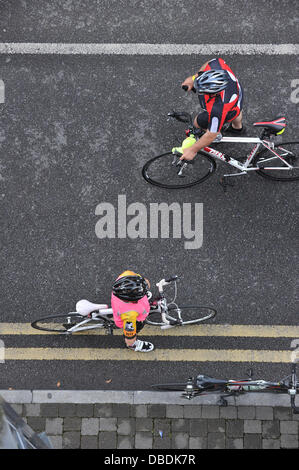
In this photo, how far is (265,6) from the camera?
7.84 metres

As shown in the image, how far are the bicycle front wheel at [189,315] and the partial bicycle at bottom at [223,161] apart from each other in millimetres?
1898

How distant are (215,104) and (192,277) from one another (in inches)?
101

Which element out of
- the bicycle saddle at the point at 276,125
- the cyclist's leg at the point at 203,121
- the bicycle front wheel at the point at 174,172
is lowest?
the bicycle front wheel at the point at 174,172

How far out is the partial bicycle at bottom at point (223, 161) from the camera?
281 inches

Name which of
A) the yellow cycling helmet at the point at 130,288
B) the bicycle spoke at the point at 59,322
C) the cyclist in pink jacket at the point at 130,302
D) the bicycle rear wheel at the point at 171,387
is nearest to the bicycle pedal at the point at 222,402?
the bicycle rear wheel at the point at 171,387

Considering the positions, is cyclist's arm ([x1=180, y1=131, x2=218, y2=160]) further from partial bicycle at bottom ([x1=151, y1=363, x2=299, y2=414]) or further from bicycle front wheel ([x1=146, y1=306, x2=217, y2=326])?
partial bicycle at bottom ([x1=151, y1=363, x2=299, y2=414])

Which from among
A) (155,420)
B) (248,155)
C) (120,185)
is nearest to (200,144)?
(248,155)

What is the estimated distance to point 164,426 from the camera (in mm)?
6832

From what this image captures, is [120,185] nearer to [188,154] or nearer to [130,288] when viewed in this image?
[188,154]

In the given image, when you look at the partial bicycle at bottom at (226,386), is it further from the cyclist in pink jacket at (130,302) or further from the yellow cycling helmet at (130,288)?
the yellow cycling helmet at (130,288)

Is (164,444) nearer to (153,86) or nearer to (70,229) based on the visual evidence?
(70,229)

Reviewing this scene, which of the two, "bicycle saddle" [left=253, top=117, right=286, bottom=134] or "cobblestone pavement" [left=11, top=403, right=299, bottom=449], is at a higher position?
"bicycle saddle" [left=253, top=117, right=286, bottom=134]

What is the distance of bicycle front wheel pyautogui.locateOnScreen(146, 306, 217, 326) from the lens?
280 inches

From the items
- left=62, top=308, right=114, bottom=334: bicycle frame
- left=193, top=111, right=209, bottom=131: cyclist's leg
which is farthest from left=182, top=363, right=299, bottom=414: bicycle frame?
left=193, top=111, right=209, bottom=131: cyclist's leg
